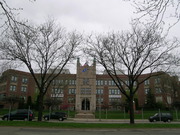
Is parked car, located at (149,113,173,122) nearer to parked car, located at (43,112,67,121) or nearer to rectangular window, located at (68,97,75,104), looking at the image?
parked car, located at (43,112,67,121)

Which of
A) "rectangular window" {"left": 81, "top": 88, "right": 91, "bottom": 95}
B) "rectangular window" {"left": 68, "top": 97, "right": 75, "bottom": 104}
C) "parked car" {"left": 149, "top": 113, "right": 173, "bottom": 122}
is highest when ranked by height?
"rectangular window" {"left": 81, "top": 88, "right": 91, "bottom": 95}

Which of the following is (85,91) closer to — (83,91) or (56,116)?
(83,91)

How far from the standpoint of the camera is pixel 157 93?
60156mm

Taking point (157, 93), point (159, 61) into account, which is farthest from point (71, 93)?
point (159, 61)

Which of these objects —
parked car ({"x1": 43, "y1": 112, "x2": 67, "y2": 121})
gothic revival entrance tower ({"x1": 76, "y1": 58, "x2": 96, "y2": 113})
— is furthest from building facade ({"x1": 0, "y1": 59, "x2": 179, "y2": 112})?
parked car ({"x1": 43, "y1": 112, "x2": 67, "y2": 121})

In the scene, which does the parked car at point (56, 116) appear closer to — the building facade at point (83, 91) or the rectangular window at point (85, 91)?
the building facade at point (83, 91)

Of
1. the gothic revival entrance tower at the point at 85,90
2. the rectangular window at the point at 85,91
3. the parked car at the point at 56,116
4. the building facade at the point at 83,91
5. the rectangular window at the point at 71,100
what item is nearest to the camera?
the parked car at the point at 56,116

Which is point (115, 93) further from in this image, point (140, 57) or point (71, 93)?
point (140, 57)

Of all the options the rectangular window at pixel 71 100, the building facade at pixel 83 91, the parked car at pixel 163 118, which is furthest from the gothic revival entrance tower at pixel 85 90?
the parked car at pixel 163 118

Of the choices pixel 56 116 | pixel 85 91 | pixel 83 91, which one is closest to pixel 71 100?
pixel 83 91

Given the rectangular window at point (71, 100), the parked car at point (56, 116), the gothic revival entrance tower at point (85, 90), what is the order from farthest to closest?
the rectangular window at point (71, 100) < the gothic revival entrance tower at point (85, 90) < the parked car at point (56, 116)

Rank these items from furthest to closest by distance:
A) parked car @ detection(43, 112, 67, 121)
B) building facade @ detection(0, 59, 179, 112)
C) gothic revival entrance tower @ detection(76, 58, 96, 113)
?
gothic revival entrance tower @ detection(76, 58, 96, 113)
building facade @ detection(0, 59, 179, 112)
parked car @ detection(43, 112, 67, 121)

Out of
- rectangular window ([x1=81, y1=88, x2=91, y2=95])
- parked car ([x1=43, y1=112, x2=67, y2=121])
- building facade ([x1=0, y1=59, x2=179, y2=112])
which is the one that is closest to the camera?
parked car ([x1=43, y1=112, x2=67, y2=121])

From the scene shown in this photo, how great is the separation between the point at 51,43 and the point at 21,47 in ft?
11.2
